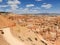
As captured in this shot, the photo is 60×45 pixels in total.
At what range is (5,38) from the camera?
66.0 ft

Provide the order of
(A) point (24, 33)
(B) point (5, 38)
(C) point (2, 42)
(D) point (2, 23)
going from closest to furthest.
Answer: (C) point (2, 42)
(B) point (5, 38)
(A) point (24, 33)
(D) point (2, 23)

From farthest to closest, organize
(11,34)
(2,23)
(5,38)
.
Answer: (2,23), (11,34), (5,38)

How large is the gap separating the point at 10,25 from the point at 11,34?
12.9 feet

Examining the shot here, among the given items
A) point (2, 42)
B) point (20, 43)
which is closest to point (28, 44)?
point (20, 43)

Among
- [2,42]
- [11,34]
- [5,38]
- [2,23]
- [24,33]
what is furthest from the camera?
[2,23]

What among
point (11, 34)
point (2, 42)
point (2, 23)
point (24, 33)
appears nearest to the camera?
point (2, 42)

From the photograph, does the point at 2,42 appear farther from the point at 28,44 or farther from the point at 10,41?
the point at 28,44

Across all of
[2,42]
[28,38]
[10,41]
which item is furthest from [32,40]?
[2,42]

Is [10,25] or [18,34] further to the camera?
[10,25]

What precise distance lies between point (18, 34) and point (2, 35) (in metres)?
2.71

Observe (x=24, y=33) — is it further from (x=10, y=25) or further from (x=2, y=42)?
(x=2, y=42)

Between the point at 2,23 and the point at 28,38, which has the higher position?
the point at 2,23

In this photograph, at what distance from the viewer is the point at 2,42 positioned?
62.0 feet

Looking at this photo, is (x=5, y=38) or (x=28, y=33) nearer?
(x=5, y=38)
